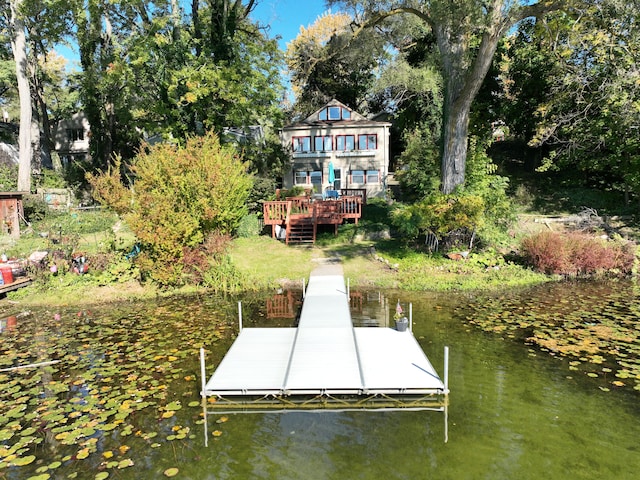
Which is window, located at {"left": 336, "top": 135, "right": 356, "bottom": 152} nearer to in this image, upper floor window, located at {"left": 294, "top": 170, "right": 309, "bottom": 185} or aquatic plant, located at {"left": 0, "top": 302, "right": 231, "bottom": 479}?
upper floor window, located at {"left": 294, "top": 170, "right": 309, "bottom": 185}

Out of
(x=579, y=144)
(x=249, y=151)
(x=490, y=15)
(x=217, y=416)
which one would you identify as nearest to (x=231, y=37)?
(x=249, y=151)

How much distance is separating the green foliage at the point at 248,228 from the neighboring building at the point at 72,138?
1320 inches

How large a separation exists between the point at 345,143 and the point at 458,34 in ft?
55.1

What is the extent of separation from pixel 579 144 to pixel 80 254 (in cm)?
2656

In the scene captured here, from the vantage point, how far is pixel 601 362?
8.59 m

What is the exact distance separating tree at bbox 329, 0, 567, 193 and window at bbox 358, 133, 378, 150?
1438 cm

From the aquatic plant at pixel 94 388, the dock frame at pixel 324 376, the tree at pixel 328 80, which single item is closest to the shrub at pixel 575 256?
the dock frame at pixel 324 376

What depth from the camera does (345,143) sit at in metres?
32.9

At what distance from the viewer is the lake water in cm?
568

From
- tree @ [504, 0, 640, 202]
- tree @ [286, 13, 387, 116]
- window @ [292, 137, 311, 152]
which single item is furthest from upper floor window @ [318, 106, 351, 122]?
tree @ [504, 0, 640, 202]

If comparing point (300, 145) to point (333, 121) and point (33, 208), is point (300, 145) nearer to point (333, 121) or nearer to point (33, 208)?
point (333, 121)

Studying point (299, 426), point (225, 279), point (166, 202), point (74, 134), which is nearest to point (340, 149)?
point (225, 279)

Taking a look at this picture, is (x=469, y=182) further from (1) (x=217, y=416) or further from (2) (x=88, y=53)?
(2) (x=88, y=53)

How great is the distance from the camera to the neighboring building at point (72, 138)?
46031 millimetres
